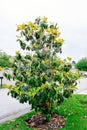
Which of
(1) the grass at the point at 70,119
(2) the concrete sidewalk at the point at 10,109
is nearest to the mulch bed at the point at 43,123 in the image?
(1) the grass at the point at 70,119

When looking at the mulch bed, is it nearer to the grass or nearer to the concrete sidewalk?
the grass

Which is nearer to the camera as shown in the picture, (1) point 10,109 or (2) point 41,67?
(2) point 41,67

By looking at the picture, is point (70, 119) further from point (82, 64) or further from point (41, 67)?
point (82, 64)

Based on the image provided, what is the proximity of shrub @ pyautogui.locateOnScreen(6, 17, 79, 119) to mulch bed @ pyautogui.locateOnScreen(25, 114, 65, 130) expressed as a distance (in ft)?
0.73

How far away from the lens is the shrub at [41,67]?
30.5ft

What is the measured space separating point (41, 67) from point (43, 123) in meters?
1.62

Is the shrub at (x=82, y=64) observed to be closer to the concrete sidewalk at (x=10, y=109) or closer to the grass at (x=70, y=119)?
the concrete sidewalk at (x=10, y=109)

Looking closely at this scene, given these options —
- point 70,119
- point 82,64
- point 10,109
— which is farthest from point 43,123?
point 82,64

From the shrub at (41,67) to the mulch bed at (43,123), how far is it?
22cm

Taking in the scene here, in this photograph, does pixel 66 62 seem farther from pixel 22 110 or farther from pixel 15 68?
pixel 22 110

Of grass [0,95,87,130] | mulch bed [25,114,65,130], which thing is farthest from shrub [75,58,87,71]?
mulch bed [25,114,65,130]

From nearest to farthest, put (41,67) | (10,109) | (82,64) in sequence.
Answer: (41,67)
(10,109)
(82,64)

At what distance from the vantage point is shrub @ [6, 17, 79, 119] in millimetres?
9289

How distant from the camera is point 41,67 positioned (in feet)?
30.5
